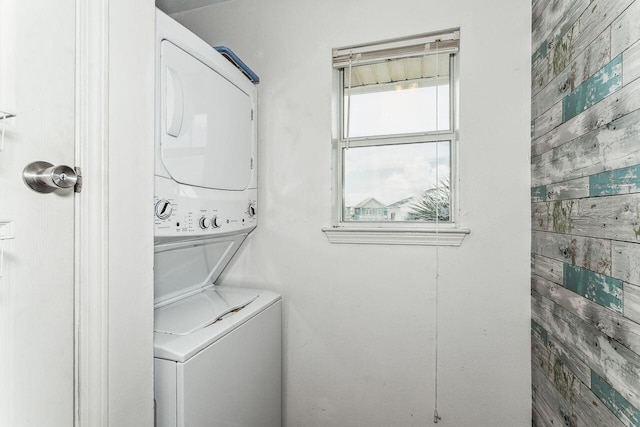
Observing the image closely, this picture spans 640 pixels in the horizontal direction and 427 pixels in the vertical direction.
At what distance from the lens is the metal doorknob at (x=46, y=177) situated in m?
0.73

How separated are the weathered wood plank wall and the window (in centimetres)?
41

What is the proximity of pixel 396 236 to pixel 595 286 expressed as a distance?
→ 2.73 ft

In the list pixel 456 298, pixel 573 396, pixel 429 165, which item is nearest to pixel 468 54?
pixel 429 165

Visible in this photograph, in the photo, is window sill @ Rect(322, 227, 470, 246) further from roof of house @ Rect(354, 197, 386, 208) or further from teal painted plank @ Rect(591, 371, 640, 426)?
teal painted plank @ Rect(591, 371, 640, 426)

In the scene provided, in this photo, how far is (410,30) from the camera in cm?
171

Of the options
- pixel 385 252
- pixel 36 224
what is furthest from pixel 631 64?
pixel 36 224

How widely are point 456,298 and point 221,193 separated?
128 cm

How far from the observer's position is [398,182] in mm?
1829

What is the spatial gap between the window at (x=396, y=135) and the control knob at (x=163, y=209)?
34.6 inches

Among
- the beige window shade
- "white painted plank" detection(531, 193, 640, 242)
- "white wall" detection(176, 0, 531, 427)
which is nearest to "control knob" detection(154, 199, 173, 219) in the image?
"white wall" detection(176, 0, 531, 427)

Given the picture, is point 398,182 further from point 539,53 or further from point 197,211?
point 197,211

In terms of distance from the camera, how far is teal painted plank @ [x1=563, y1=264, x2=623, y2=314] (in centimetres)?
95

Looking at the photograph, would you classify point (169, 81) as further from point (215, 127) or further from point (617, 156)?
point (617, 156)

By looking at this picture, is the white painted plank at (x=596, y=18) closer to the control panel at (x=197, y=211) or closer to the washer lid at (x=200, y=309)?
the control panel at (x=197, y=211)
